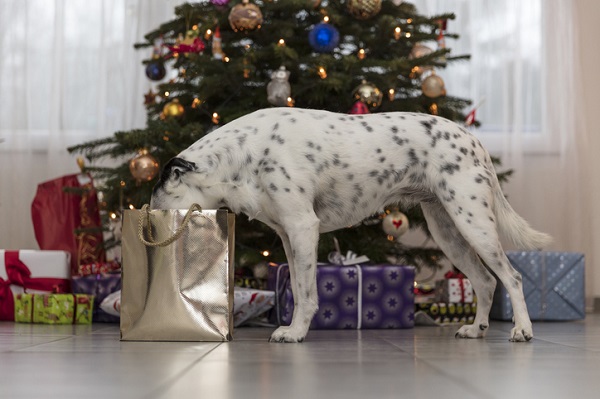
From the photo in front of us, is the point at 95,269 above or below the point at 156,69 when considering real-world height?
below

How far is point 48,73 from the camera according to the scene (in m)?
5.24

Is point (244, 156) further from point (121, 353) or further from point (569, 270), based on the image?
point (569, 270)

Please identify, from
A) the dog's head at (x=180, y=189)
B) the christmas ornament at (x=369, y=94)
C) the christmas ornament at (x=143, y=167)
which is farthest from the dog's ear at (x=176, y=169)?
the christmas ornament at (x=369, y=94)

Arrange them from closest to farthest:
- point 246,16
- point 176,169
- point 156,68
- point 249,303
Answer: point 176,169
point 249,303
point 246,16
point 156,68

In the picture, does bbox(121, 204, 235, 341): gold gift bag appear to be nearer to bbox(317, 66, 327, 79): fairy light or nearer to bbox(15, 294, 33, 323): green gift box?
bbox(15, 294, 33, 323): green gift box

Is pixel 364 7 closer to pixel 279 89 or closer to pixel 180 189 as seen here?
pixel 279 89

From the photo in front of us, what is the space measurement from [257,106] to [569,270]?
5.72ft

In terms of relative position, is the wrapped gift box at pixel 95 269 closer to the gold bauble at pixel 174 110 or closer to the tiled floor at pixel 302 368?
the gold bauble at pixel 174 110

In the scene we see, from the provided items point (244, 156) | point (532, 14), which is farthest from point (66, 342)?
point (532, 14)

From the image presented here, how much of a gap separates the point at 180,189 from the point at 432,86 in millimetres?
1610

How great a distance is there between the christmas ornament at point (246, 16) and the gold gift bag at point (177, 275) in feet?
4.33

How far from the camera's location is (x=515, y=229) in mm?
2936

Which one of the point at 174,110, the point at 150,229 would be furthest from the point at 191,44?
the point at 150,229

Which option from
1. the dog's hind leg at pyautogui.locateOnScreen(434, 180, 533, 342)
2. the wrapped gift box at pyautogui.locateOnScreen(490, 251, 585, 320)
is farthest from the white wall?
the dog's hind leg at pyautogui.locateOnScreen(434, 180, 533, 342)
